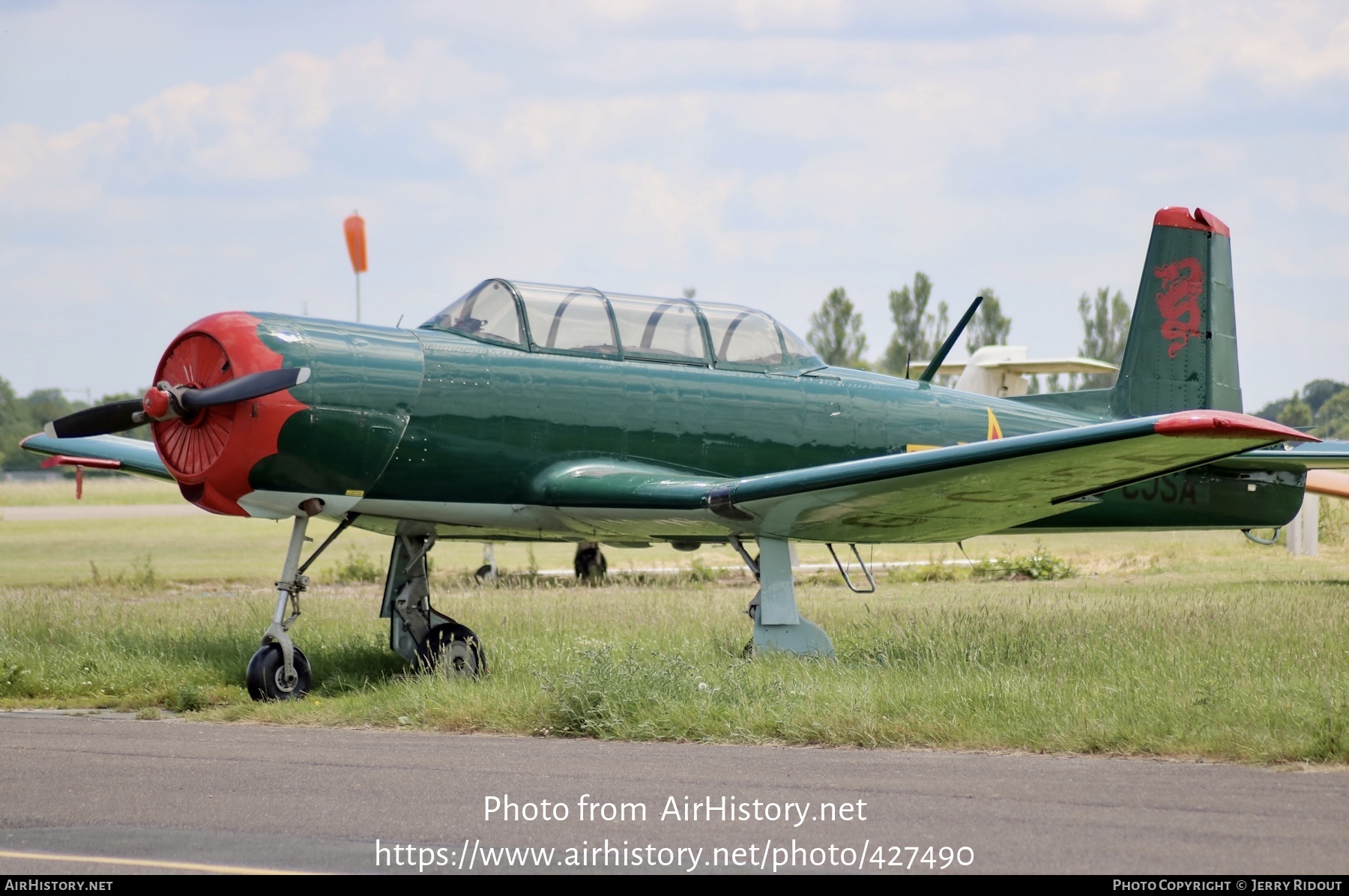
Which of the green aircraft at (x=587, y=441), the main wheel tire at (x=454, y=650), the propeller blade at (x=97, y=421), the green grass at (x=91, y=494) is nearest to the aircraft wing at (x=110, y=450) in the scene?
the propeller blade at (x=97, y=421)

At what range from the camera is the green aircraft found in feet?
28.4

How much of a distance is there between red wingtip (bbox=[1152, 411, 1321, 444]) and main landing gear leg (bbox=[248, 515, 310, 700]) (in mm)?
5609

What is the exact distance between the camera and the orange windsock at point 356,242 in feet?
47.7

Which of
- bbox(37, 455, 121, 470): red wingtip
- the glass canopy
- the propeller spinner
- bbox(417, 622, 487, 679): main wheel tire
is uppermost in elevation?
the glass canopy

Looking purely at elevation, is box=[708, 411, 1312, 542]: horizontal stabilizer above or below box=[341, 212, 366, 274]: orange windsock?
below

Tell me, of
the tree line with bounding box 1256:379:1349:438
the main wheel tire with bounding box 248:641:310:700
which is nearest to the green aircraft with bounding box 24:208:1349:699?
the main wheel tire with bounding box 248:641:310:700

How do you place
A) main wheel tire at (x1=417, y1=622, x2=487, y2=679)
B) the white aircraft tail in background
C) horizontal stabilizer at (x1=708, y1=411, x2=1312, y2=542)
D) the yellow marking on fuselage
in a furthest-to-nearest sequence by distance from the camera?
the white aircraft tail in background < the yellow marking on fuselage < main wheel tire at (x1=417, y1=622, x2=487, y2=679) < horizontal stabilizer at (x1=708, y1=411, x2=1312, y2=542)

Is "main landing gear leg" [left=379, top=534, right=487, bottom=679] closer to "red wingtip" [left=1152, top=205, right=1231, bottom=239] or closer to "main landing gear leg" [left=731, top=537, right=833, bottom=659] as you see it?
"main landing gear leg" [left=731, top=537, right=833, bottom=659]

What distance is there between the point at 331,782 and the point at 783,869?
2535 mm

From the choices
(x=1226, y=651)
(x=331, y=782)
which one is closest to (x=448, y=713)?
(x=331, y=782)

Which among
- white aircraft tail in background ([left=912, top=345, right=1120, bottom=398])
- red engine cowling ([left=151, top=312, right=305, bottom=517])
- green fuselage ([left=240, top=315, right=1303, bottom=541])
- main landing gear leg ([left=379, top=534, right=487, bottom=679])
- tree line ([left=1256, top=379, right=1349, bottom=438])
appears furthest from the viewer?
tree line ([left=1256, top=379, right=1349, bottom=438])

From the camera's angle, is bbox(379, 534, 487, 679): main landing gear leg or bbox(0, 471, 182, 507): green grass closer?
bbox(379, 534, 487, 679): main landing gear leg

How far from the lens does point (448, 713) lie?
8.05m
